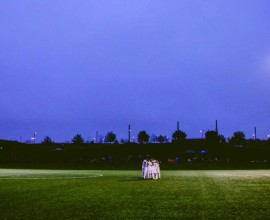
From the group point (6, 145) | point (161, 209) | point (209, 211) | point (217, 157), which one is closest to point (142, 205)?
point (161, 209)

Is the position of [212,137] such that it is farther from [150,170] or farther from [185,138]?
[150,170]

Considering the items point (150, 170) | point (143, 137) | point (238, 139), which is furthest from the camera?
point (143, 137)

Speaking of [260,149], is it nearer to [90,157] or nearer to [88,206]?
[90,157]

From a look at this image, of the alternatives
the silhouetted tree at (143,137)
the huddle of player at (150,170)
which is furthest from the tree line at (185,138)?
the huddle of player at (150,170)

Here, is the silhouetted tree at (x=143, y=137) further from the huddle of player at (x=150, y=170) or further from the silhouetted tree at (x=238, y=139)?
the huddle of player at (x=150, y=170)

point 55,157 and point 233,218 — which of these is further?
point 55,157

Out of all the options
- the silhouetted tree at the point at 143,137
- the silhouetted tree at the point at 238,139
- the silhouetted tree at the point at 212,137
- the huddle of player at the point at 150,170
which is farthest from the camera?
the silhouetted tree at the point at 143,137

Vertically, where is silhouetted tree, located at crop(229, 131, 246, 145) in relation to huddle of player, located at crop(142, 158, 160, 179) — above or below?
above

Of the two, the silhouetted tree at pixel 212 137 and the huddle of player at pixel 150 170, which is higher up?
the silhouetted tree at pixel 212 137

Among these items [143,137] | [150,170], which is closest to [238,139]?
[143,137]

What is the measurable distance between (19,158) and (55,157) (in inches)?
357

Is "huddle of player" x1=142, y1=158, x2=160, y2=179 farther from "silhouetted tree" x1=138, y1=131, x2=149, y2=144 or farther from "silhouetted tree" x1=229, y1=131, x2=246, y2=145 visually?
"silhouetted tree" x1=138, y1=131, x2=149, y2=144

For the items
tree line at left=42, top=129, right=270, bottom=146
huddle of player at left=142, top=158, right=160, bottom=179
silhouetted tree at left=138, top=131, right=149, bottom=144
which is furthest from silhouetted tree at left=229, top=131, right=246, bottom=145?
huddle of player at left=142, top=158, right=160, bottom=179

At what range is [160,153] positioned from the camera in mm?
108062
